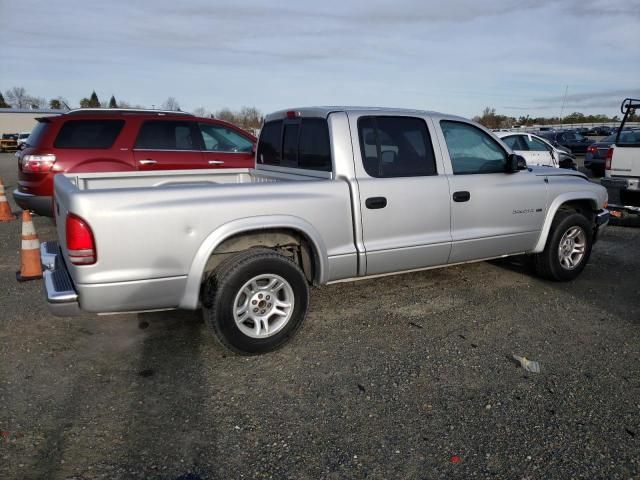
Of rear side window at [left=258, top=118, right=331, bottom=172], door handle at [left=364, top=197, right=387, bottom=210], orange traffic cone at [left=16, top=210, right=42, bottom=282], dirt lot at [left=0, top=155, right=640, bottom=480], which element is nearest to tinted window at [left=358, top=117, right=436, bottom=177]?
door handle at [left=364, top=197, right=387, bottom=210]

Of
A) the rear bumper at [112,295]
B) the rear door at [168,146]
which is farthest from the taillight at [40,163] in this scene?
the rear bumper at [112,295]

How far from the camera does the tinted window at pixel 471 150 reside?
492cm

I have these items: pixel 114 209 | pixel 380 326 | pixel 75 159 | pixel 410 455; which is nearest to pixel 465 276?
pixel 380 326

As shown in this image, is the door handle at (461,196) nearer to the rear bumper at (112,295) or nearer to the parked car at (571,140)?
the rear bumper at (112,295)

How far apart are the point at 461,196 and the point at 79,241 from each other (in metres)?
3.23

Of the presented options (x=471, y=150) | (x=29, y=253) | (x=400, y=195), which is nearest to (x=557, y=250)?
(x=471, y=150)

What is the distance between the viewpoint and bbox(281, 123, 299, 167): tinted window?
490 centimetres

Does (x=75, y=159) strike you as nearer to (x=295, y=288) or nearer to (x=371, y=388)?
(x=295, y=288)

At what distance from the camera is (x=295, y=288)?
3984 mm

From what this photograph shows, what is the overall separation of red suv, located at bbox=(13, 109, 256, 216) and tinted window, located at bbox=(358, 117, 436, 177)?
14.0ft

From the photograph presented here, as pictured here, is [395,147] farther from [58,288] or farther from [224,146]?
[224,146]

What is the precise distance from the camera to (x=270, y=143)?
538cm

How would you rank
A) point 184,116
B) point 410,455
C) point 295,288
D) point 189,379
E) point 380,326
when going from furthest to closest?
point 184,116 < point 380,326 < point 295,288 < point 189,379 < point 410,455

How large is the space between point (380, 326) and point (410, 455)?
179 centimetres
